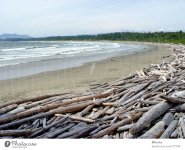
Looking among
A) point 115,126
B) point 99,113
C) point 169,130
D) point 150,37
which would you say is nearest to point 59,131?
point 115,126

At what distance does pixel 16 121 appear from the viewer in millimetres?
4043

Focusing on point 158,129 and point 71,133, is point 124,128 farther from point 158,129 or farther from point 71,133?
point 71,133

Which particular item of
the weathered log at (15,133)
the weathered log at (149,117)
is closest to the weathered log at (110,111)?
the weathered log at (149,117)

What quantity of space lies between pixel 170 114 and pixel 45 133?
128 centimetres

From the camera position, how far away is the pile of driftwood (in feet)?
11.5

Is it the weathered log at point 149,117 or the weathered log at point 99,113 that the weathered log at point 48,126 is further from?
the weathered log at point 149,117

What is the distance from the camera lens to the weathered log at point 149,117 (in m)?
3.43

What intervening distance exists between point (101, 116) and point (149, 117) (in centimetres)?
79

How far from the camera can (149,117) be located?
12.0ft

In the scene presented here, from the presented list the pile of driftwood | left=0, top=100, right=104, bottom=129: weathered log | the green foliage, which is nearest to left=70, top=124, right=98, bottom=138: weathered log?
the pile of driftwood

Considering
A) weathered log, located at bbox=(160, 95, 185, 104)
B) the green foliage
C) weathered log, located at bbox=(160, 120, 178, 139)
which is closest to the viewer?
weathered log, located at bbox=(160, 120, 178, 139)

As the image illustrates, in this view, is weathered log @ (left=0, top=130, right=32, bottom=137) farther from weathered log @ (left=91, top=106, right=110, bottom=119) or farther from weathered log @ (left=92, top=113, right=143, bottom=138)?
weathered log @ (left=91, top=106, right=110, bottom=119)
